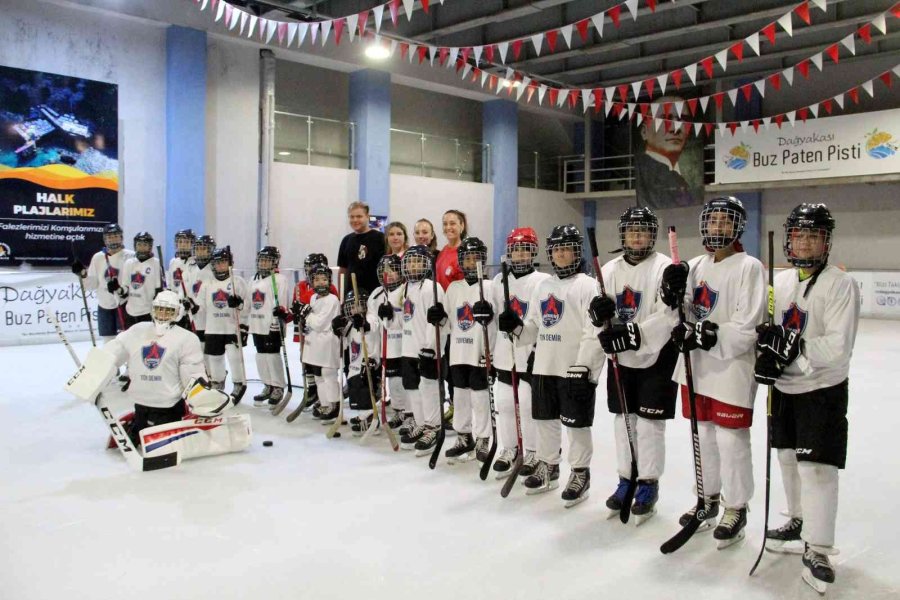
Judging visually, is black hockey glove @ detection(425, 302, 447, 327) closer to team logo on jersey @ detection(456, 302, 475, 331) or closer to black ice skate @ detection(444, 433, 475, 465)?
team logo on jersey @ detection(456, 302, 475, 331)

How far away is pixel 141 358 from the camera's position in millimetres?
4750

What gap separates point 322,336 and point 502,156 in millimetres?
12159

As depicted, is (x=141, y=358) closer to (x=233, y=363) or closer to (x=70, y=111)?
(x=233, y=363)

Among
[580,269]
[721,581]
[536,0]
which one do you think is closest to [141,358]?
[580,269]

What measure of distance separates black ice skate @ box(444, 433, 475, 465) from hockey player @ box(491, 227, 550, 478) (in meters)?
0.30

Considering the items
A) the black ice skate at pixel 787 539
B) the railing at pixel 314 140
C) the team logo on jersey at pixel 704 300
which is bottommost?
the black ice skate at pixel 787 539

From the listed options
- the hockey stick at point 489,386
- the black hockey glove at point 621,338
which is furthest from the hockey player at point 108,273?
the black hockey glove at point 621,338

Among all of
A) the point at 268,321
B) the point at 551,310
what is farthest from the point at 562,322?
the point at 268,321

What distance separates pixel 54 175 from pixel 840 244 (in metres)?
15.4

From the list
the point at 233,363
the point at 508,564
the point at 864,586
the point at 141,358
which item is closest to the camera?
the point at 864,586

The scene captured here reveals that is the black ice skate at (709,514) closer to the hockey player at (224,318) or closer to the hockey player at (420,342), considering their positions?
the hockey player at (420,342)

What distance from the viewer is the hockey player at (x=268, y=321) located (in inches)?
249

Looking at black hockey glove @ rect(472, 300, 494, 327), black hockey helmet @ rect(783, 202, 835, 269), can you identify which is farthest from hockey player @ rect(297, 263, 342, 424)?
black hockey helmet @ rect(783, 202, 835, 269)

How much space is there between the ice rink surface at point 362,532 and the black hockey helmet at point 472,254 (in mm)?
1197
